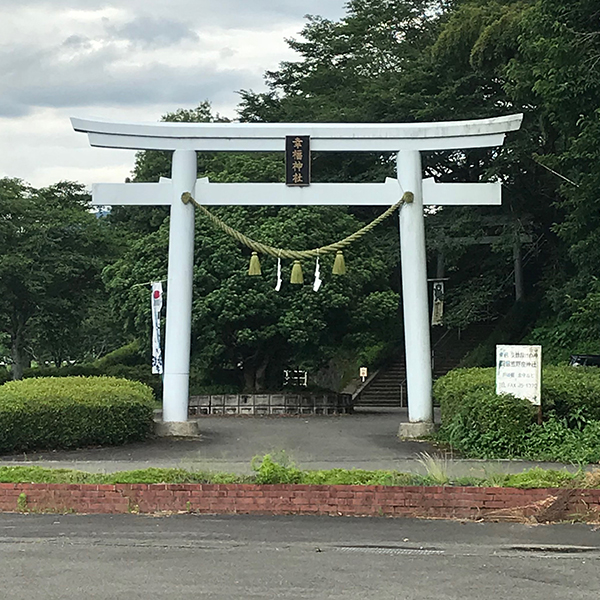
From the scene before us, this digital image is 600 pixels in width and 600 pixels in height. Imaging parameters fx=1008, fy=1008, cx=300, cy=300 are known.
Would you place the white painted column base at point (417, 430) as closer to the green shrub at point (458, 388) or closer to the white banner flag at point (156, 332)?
the green shrub at point (458, 388)

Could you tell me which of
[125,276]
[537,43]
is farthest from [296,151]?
[125,276]

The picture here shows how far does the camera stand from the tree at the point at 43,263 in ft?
126

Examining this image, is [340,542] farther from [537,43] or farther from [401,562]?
[537,43]

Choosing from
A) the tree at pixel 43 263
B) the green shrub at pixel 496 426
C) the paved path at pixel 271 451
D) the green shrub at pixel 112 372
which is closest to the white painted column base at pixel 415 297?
the paved path at pixel 271 451

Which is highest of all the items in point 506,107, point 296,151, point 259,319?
point 506,107

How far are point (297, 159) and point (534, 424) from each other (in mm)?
7199

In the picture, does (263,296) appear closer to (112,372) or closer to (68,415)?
(68,415)

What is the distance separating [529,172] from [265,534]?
30074 millimetres

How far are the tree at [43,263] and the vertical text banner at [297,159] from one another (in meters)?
20.3

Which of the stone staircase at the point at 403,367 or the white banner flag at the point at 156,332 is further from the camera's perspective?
the stone staircase at the point at 403,367

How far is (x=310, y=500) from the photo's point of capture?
10.6 m

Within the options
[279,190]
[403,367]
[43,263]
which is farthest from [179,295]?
[403,367]

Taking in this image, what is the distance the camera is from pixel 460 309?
124 feet

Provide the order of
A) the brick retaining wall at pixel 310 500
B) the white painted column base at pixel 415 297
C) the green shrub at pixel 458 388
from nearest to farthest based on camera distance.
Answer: the brick retaining wall at pixel 310 500 < the green shrub at pixel 458 388 < the white painted column base at pixel 415 297
